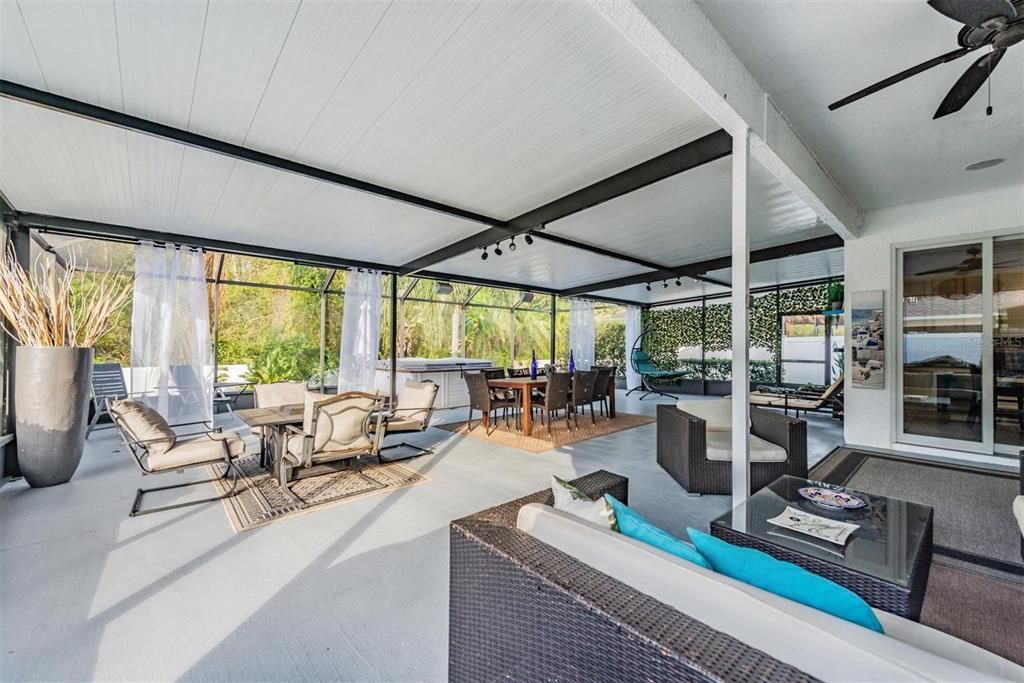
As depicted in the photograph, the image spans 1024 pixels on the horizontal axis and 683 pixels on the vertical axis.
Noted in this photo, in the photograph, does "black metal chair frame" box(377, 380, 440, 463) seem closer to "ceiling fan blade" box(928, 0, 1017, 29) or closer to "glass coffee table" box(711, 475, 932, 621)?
"glass coffee table" box(711, 475, 932, 621)

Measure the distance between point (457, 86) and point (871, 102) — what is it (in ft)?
8.59

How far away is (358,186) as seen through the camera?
3635mm

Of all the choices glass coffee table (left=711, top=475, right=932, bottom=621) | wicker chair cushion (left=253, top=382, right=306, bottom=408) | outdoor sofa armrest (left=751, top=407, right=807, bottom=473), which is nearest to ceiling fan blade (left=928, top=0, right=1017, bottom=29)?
glass coffee table (left=711, top=475, right=932, bottom=621)

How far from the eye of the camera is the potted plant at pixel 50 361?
121 inches

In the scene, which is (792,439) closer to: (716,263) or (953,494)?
(953,494)

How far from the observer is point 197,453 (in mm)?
3059

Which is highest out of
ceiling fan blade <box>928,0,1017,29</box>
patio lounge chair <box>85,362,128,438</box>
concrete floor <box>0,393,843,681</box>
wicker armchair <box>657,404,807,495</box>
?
ceiling fan blade <box>928,0,1017,29</box>

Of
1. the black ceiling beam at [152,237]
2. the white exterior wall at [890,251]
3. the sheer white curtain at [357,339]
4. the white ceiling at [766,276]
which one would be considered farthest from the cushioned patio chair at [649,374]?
the black ceiling beam at [152,237]

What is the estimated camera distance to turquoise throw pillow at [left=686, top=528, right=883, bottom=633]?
767mm

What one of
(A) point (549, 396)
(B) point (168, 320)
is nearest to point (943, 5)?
(A) point (549, 396)

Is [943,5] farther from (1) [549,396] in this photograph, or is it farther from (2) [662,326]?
(2) [662,326]

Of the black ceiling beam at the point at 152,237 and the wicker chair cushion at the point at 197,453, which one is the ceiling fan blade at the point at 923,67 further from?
the black ceiling beam at the point at 152,237

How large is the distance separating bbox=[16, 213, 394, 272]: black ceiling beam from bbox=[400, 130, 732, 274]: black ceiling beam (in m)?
2.53

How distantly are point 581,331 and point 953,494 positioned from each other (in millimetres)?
7850
